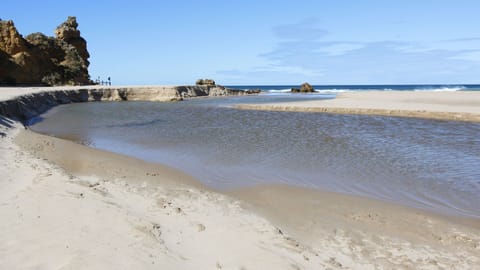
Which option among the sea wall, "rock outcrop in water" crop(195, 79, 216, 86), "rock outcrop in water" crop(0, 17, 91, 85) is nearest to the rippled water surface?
the sea wall

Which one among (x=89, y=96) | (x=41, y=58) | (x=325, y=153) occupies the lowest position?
(x=325, y=153)

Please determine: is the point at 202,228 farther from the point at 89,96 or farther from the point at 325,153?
the point at 89,96

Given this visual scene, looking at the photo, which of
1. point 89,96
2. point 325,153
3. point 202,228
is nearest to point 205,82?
point 89,96

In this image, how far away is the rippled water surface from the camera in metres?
7.83

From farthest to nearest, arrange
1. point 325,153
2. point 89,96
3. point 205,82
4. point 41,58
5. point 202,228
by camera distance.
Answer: point 205,82 < point 41,58 < point 89,96 < point 325,153 < point 202,228

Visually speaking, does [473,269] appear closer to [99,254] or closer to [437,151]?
[99,254]

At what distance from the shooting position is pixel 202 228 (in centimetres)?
505

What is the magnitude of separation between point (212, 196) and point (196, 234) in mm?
1878

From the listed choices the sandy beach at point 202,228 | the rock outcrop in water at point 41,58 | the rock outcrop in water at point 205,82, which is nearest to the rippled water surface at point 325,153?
the sandy beach at point 202,228

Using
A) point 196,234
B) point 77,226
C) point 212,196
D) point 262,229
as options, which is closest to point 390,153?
point 212,196

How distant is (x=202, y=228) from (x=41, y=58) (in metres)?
58.0

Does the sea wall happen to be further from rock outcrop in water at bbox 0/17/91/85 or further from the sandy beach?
the sandy beach

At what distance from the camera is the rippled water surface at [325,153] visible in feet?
25.7

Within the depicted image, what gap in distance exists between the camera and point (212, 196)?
6.72 metres
